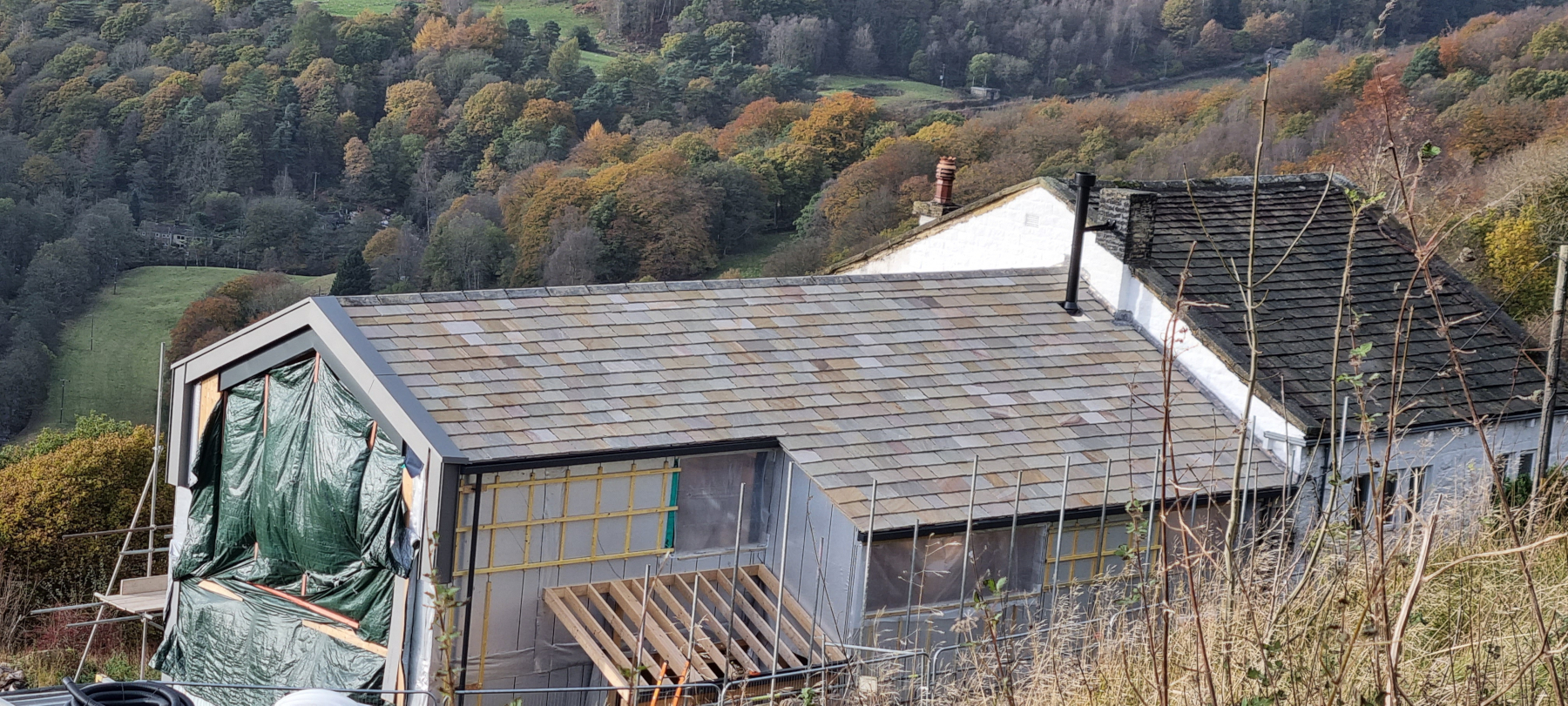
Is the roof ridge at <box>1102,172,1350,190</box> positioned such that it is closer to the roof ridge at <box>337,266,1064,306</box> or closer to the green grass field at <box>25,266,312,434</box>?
the roof ridge at <box>337,266,1064,306</box>

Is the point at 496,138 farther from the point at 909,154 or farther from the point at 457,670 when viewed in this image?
the point at 457,670

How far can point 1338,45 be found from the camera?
71000 mm

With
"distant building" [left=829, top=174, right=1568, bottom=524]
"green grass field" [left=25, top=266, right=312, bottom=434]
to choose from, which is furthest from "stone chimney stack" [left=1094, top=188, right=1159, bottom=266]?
"green grass field" [left=25, top=266, right=312, bottom=434]

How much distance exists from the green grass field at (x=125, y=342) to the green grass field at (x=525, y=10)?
105ft

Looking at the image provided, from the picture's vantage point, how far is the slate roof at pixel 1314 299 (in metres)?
14.3

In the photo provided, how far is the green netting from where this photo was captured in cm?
1167

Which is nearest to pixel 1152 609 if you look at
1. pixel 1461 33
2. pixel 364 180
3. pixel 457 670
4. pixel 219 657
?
pixel 457 670

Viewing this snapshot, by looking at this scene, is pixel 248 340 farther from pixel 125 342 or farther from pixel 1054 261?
pixel 125 342

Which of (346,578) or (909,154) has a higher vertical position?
(909,154)

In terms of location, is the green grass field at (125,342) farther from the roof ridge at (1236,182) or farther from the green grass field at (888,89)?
the roof ridge at (1236,182)

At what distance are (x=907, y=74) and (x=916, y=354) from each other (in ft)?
250

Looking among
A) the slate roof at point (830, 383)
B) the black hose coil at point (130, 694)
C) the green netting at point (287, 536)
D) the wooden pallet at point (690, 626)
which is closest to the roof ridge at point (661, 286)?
the slate roof at point (830, 383)

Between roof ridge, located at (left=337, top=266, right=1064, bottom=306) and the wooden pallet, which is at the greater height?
roof ridge, located at (left=337, top=266, right=1064, bottom=306)

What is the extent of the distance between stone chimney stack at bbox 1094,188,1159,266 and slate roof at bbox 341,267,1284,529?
0.81 metres
